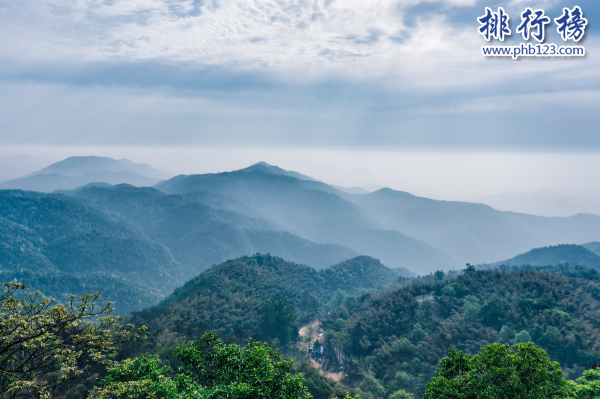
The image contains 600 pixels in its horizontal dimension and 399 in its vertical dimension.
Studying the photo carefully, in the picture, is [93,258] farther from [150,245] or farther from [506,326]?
[506,326]

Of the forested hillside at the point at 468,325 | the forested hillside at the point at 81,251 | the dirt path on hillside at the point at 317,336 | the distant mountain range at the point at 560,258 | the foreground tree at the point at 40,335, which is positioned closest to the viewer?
the foreground tree at the point at 40,335

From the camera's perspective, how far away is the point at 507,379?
511 inches

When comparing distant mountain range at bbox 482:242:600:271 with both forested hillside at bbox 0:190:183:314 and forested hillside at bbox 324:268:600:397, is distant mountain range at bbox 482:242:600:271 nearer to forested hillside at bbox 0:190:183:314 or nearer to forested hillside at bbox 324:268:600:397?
forested hillside at bbox 324:268:600:397

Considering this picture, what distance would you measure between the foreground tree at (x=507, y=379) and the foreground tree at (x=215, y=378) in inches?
246

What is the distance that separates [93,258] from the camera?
15225 cm

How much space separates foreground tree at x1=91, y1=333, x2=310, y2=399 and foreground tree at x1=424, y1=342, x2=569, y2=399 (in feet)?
20.5

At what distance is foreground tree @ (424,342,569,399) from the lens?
12.6 metres

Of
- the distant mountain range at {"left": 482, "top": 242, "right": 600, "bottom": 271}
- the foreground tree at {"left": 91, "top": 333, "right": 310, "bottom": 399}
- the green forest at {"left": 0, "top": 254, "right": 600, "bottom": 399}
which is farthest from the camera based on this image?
the distant mountain range at {"left": 482, "top": 242, "right": 600, "bottom": 271}

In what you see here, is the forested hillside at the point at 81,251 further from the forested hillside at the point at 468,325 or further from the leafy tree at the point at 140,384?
the leafy tree at the point at 140,384

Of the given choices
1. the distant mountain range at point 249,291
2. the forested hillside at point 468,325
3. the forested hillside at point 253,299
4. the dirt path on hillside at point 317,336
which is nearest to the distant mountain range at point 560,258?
the distant mountain range at point 249,291

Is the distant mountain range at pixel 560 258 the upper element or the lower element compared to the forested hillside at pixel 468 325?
lower

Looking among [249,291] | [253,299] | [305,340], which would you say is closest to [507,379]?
[305,340]

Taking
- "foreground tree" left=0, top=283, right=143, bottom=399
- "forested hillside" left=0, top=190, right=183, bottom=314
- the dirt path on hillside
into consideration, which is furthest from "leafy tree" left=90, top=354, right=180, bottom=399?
"forested hillside" left=0, top=190, right=183, bottom=314

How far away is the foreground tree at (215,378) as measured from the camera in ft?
36.6
